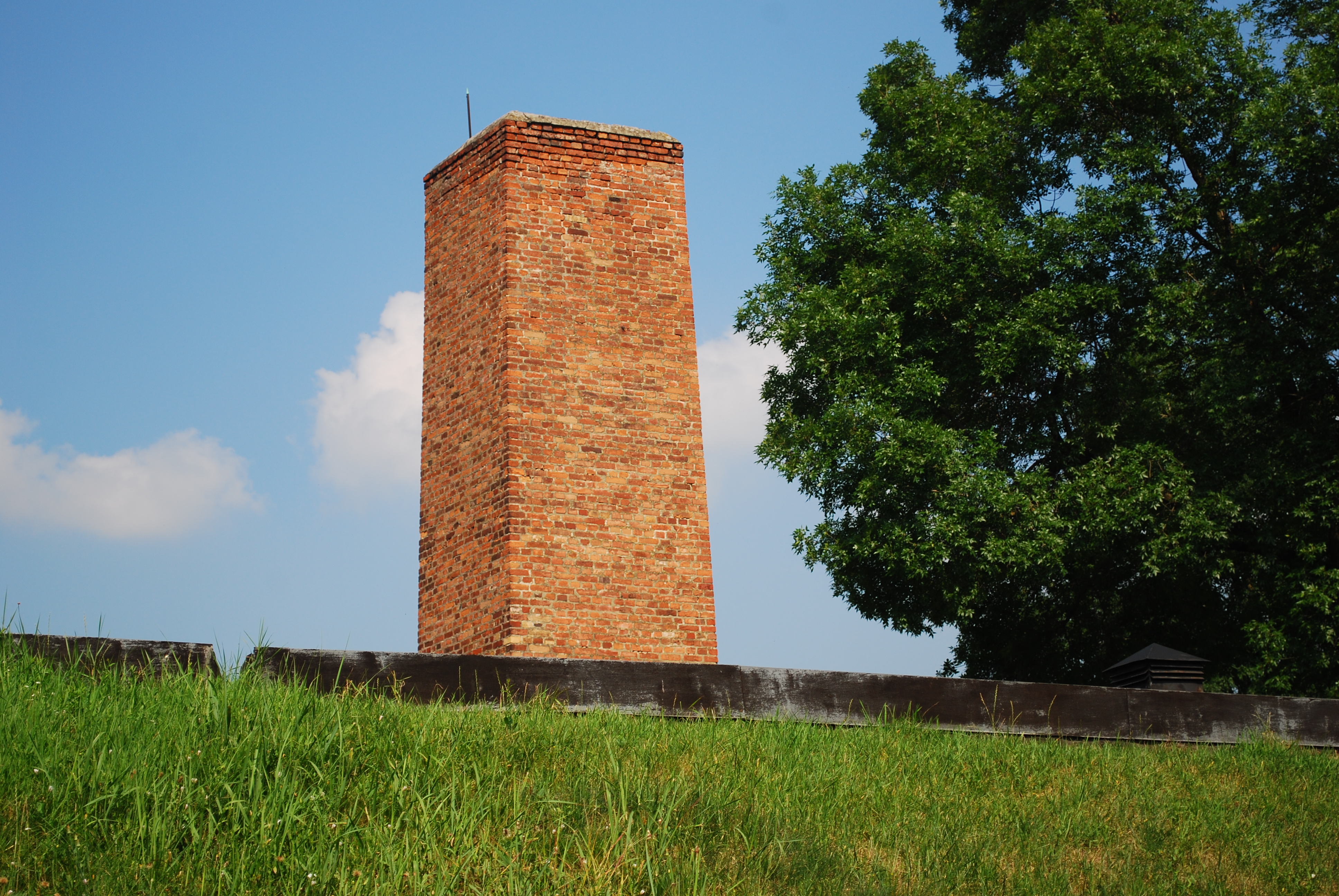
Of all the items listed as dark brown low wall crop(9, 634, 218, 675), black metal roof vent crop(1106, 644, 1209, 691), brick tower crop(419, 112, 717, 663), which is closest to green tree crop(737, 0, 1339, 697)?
brick tower crop(419, 112, 717, 663)

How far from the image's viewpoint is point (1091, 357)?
1582 centimetres

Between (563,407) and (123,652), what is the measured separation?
6379mm

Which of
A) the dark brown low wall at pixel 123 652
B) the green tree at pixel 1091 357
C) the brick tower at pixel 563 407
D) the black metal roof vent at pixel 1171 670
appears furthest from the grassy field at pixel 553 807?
the green tree at pixel 1091 357

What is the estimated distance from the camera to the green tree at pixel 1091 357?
13844 millimetres

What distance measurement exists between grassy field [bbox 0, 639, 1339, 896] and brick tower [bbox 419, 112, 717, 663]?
502cm

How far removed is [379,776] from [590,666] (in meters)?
1.95

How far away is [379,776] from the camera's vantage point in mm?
4133

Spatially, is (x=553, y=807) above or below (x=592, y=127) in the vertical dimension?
below

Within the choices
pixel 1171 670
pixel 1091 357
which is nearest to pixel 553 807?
pixel 1171 670

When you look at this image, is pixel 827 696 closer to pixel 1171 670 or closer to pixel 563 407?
pixel 1171 670

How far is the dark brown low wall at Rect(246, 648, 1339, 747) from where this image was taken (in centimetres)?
562

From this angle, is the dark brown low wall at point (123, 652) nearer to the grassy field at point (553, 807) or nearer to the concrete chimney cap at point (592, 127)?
the grassy field at point (553, 807)

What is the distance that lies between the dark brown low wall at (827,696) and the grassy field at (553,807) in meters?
0.29

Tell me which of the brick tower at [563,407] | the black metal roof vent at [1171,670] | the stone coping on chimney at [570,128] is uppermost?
the stone coping on chimney at [570,128]
